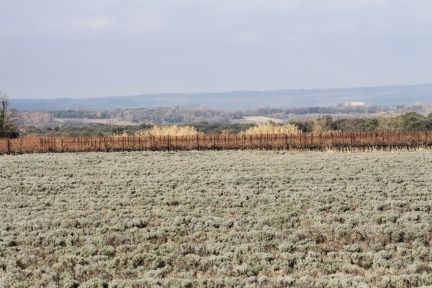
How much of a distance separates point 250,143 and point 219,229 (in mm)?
30269

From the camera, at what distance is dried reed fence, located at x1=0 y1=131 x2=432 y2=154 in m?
44.4

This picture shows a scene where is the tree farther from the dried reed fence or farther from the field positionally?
the field

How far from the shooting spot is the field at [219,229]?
10898 mm

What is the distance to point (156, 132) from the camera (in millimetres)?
51156

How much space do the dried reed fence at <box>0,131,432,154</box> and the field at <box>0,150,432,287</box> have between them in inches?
692

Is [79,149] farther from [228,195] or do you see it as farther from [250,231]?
[250,231]

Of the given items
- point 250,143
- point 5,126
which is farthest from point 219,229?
point 5,126

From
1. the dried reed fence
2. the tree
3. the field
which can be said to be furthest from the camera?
the tree

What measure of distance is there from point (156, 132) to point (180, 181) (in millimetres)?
27290

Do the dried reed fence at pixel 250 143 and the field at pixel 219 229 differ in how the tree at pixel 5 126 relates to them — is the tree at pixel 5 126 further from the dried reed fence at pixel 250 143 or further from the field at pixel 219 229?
the field at pixel 219 229

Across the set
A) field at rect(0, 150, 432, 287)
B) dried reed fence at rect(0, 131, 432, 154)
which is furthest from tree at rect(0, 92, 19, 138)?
field at rect(0, 150, 432, 287)

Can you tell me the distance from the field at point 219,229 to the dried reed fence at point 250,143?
692 inches

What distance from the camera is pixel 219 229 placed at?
14734 mm

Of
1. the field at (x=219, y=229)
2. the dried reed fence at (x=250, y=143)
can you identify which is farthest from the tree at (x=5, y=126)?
the field at (x=219, y=229)
